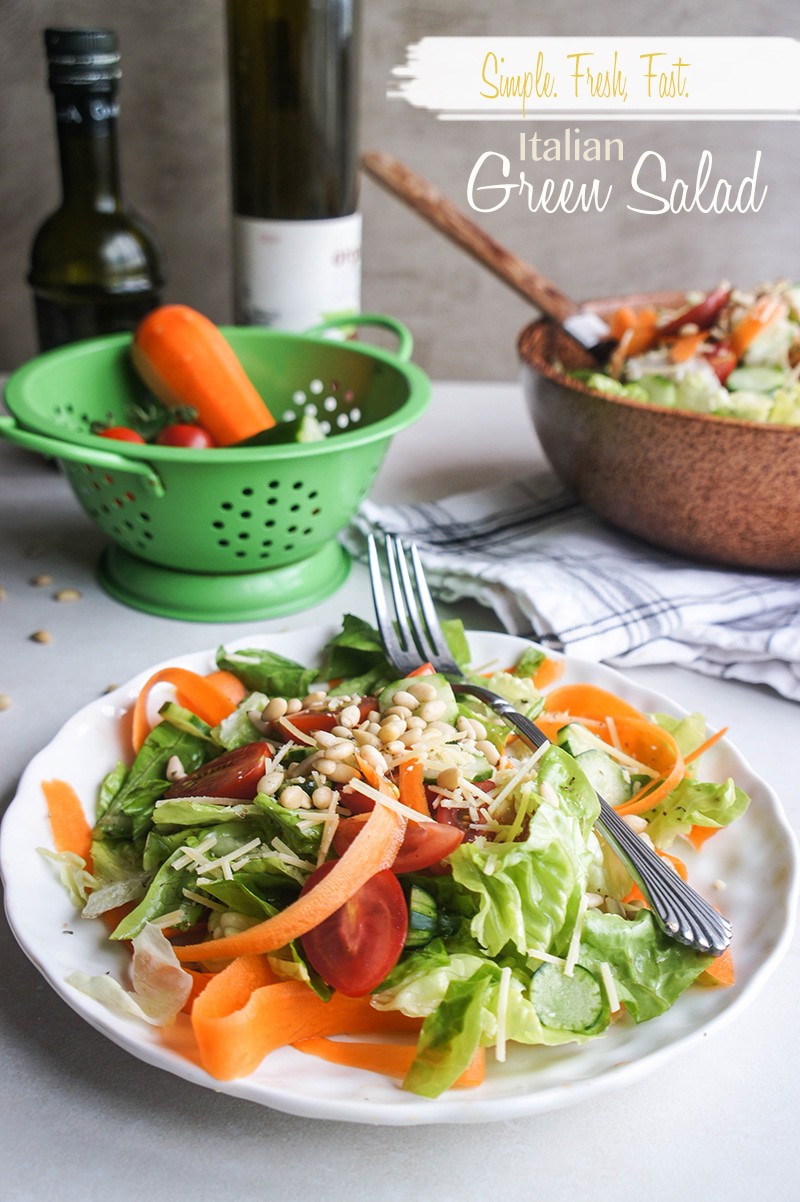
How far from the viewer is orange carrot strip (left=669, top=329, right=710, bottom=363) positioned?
1.44m

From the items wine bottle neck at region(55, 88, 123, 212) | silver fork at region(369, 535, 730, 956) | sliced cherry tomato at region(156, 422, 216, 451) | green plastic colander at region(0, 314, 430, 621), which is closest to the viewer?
silver fork at region(369, 535, 730, 956)

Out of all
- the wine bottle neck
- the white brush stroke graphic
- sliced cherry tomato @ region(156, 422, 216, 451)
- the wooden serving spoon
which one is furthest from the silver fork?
the white brush stroke graphic

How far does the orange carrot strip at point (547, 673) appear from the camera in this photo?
1061 millimetres

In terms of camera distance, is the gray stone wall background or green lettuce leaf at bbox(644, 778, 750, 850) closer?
green lettuce leaf at bbox(644, 778, 750, 850)

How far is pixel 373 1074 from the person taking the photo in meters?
0.65

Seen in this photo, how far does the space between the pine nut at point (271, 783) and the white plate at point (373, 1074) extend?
0.49 feet

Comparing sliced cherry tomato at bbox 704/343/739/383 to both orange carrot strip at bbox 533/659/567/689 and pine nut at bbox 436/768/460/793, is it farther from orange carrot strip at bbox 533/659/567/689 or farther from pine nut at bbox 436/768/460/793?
pine nut at bbox 436/768/460/793

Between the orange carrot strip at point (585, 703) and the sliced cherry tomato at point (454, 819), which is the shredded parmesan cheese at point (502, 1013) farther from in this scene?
the orange carrot strip at point (585, 703)

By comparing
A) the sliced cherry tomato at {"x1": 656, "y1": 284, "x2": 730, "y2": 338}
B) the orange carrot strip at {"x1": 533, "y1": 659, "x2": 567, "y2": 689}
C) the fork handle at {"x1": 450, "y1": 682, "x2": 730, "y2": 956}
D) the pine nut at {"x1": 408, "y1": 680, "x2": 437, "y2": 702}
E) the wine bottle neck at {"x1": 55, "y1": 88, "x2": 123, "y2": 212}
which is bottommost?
the orange carrot strip at {"x1": 533, "y1": 659, "x2": 567, "y2": 689}

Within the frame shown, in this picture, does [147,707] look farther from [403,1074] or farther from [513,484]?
[513,484]

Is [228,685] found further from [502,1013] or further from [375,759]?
[502,1013]

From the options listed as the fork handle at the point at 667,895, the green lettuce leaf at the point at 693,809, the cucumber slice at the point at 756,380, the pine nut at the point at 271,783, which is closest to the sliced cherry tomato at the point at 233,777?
the pine nut at the point at 271,783

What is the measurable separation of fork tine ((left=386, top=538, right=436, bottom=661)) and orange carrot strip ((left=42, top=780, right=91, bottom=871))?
1.19 ft

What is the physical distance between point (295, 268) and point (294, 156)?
0.17 meters
